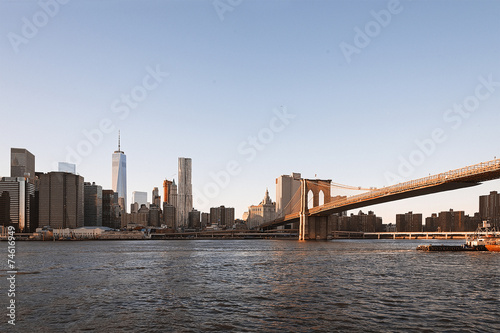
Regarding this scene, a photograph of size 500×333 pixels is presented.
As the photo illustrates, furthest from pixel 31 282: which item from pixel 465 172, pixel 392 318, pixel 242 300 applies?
pixel 465 172

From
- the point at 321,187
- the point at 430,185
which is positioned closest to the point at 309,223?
the point at 321,187

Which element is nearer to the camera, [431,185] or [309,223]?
[431,185]

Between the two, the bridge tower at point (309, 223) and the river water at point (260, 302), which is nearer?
the river water at point (260, 302)

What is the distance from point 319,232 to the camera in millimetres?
144375

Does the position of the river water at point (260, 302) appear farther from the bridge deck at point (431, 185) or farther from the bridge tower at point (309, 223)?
the bridge tower at point (309, 223)

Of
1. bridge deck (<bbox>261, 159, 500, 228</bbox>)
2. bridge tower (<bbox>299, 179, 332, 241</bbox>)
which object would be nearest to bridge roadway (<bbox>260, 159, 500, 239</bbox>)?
bridge deck (<bbox>261, 159, 500, 228</bbox>)

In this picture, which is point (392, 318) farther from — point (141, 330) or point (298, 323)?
point (141, 330)

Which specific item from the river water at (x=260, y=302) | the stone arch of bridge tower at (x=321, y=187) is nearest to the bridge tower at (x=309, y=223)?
the stone arch of bridge tower at (x=321, y=187)

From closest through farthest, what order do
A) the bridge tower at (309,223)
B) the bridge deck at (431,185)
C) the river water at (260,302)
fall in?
1. the river water at (260,302)
2. the bridge deck at (431,185)
3. the bridge tower at (309,223)

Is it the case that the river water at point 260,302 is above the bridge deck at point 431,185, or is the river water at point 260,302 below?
below

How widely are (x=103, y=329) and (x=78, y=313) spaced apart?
428cm

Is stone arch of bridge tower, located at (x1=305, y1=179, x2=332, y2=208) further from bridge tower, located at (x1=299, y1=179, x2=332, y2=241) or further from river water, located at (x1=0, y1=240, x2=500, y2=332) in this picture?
river water, located at (x1=0, y1=240, x2=500, y2=332)

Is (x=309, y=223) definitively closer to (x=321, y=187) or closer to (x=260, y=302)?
(x=321, y=187)

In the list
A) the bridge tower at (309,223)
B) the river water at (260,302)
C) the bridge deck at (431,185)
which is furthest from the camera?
the bridge tower at (309,223)
